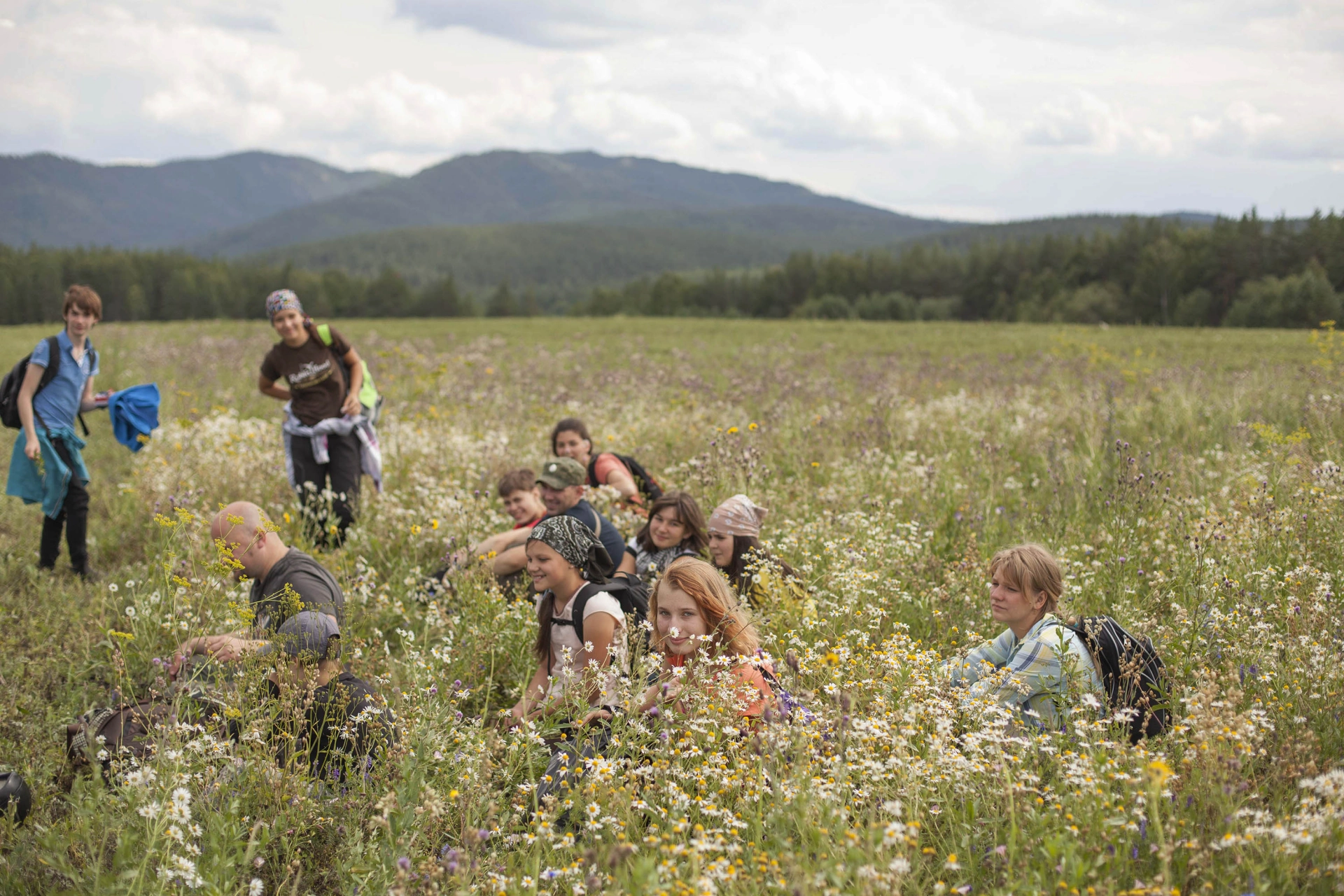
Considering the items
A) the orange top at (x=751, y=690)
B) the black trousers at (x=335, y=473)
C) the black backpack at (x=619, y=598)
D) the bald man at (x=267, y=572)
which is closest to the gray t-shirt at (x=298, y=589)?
the bald man at (x=267, y=572)

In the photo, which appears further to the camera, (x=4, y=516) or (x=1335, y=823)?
(x=4, y=516)

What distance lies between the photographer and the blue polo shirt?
711cm

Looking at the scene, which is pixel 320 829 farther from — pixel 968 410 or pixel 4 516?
pixel 968 410

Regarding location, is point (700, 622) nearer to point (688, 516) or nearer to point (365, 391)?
point (688, 516)

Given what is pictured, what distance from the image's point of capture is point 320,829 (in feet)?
11.5

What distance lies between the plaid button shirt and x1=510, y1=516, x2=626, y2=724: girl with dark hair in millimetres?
1736

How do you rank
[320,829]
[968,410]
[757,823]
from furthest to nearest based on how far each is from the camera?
1. [968,410]
2. [320,829]
3. [757,823]

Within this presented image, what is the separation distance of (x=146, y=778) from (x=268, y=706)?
81cm

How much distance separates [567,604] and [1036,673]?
2.42 m

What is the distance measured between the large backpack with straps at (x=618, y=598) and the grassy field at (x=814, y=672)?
1.84ft

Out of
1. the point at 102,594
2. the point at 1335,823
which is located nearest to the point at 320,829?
the point at 1335,823

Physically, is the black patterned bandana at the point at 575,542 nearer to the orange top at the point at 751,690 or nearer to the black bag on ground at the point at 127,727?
the orange top at the point at 751,690

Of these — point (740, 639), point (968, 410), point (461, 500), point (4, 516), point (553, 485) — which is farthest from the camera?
point (968, 410)

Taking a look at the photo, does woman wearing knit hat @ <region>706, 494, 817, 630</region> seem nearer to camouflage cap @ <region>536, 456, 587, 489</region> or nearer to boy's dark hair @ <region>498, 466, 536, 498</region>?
camouflage cap @ <region>536, 456, 587, 489</region>
